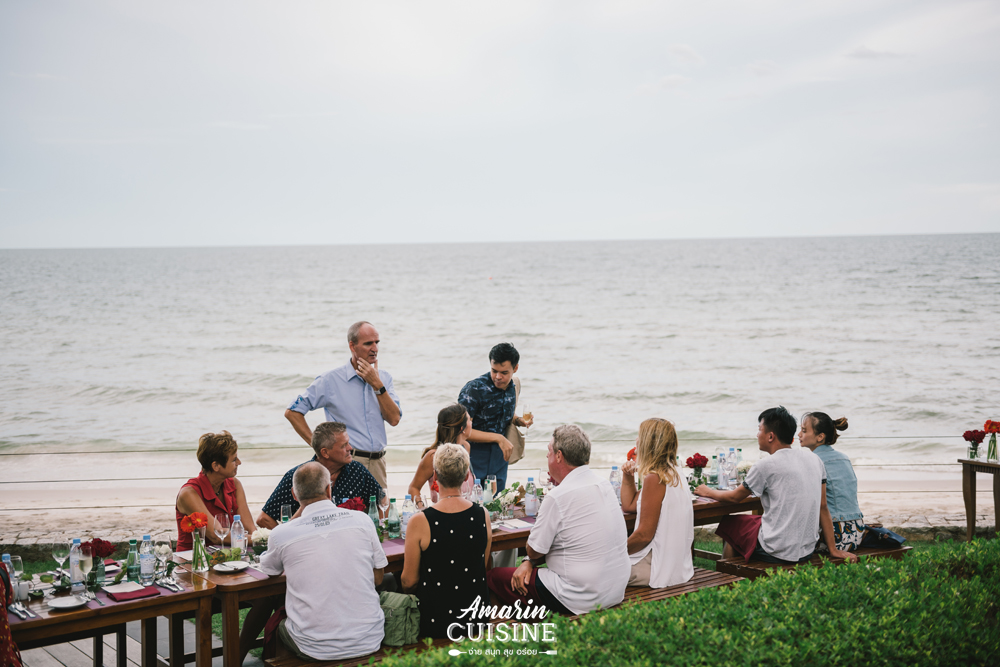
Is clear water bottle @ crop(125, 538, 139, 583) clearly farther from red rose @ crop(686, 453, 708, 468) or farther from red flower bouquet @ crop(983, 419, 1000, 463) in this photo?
red flower bouquet @ crop(983, 419, 1000, 463)

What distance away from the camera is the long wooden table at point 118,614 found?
10.9 ft

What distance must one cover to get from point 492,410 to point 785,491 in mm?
2236

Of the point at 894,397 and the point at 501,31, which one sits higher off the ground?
the point at 501,31

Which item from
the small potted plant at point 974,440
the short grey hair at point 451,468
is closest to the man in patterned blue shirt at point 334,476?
Result: the short grey hair at point 451,468

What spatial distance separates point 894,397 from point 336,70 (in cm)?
3370

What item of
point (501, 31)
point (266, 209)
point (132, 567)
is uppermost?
point (501, 31)

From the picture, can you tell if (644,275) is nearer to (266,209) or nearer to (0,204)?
(266,209)

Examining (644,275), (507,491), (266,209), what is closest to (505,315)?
(644,275)

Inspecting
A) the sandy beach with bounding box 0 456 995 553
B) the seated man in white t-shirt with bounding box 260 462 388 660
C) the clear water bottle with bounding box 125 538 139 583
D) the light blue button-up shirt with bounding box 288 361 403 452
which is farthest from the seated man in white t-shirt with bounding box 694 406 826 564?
the clear water bottle with bounding box 125 538 139 583

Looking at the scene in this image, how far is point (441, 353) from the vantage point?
2734 cm

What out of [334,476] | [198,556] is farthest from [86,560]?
[334,476]

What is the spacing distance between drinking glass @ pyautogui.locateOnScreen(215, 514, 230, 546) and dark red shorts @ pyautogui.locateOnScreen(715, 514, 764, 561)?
343cm

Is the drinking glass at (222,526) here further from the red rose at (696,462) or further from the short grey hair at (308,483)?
the red rose at (696,462)

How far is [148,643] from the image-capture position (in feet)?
Answer: 13.9
